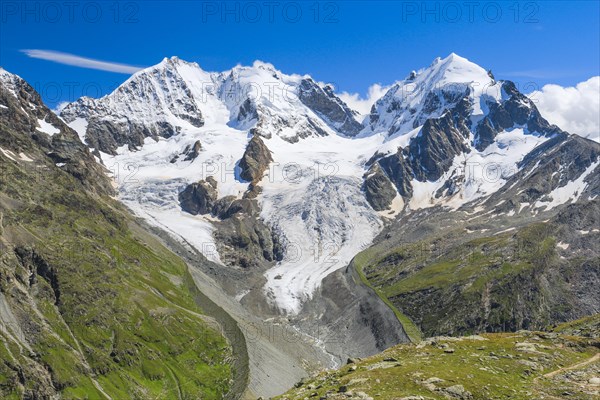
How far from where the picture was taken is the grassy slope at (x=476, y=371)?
53344 mm

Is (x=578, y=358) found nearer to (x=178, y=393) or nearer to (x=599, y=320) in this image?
(x=599, y=320)

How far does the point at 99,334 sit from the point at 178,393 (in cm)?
3502

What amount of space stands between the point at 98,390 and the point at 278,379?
183ft

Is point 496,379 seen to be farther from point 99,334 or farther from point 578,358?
point 99,334

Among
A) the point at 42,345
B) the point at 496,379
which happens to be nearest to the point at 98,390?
the point at 42,345

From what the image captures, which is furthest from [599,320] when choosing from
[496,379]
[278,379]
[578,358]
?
[278,379]

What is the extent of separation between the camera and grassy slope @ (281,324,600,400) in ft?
175

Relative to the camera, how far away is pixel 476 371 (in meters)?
58.9

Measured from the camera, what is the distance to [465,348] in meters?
70.1

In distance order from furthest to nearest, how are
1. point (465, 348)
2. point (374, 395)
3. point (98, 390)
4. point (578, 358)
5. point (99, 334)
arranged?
point (99, 334), point (98, 390), point (465, 348), point (578, 358), point (374, 395)

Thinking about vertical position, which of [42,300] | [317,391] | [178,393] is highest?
[42,300]

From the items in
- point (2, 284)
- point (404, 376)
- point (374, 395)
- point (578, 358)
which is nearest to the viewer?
point (374, 395)

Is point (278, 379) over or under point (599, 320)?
under

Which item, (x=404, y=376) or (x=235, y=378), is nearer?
(x=404, y=376)
